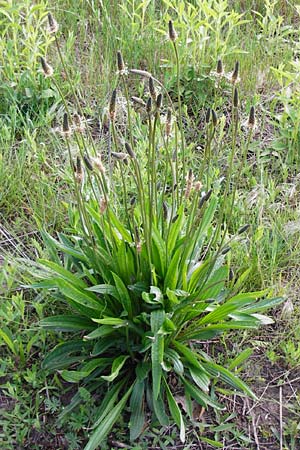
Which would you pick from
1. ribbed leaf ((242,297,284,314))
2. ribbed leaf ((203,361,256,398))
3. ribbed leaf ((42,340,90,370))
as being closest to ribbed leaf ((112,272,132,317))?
ribbed leaf ((42,340,90,370))

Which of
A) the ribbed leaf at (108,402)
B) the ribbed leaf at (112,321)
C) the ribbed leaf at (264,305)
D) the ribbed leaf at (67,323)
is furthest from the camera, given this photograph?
the ribbed leaf at (264,305)

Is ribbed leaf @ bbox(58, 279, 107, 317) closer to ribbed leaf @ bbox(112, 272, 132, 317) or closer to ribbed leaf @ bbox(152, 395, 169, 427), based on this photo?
ribbed leaf @ bbox(112, 272, 132, 317)

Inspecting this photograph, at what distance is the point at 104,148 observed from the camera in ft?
10.6

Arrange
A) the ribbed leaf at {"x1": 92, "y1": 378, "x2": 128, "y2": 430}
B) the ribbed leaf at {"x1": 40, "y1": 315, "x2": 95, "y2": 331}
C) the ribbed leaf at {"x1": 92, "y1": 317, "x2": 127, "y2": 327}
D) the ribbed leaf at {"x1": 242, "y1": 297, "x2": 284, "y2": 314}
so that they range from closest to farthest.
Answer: the ribbed leaf at {"x1": 92, "y1": 317, "x2": 127, "y2": 327}, the ribbed leaf at {"x1": 92, "y1": 378, "x2": 128, "y2": 430}, the ribbed leaf at {"x1": 40, "y1": 315, "x2": 95, "y2": 331}, the ribbed leaf at {"x1": 242, "y1": 297, "x2": 284, "y2": 314}

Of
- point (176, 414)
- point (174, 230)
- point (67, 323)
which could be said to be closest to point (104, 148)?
point (174, 230)

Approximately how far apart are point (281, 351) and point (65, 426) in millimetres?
919

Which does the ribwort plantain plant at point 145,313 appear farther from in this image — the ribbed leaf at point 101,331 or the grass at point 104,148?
the grass at point 104,148

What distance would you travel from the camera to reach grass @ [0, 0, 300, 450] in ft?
7.06

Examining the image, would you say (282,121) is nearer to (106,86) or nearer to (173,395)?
(106,86)

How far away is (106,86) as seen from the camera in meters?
3.55

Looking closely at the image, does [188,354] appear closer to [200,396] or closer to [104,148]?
[200,396]

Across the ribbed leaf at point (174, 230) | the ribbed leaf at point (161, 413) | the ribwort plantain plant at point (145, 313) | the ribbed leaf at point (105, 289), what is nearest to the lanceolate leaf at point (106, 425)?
the ribwort plantain plant at point (145, 313)

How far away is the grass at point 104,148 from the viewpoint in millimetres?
2152

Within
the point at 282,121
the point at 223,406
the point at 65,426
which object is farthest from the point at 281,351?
the point at 282,121
